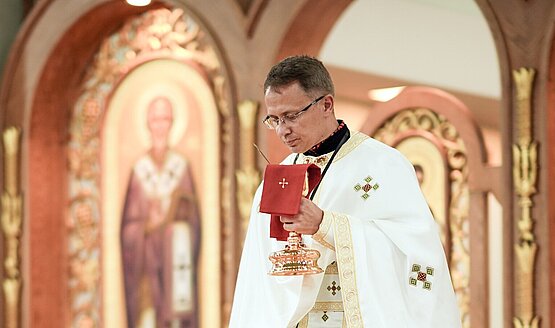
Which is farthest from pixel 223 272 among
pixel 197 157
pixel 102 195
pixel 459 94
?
pixel 459 94

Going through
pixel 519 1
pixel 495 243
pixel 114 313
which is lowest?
pixel 114 313

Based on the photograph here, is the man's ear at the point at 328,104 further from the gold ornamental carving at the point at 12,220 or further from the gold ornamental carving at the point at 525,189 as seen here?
the gold ornamental carving at the point at 12,220

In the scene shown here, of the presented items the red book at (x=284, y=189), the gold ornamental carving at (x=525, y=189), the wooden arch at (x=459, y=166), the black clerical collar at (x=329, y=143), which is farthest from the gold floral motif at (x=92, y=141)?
the red book at (x=284, y=189)

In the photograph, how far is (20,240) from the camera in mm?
6680

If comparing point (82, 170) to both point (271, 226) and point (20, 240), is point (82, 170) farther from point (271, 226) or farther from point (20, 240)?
point (271, 226)

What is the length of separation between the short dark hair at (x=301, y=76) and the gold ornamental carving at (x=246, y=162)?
226 centimetres

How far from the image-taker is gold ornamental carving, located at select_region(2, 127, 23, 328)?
6645 mm

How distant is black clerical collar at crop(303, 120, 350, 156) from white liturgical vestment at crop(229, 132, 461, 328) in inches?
0.9

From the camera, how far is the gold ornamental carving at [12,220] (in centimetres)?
664

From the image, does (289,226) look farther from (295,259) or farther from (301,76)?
(301,76)

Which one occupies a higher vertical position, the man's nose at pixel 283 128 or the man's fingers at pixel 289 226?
the man's nose at pixel 283 128

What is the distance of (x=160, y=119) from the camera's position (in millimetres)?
6320

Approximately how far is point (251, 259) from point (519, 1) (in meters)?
1.66

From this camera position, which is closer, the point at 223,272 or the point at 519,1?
the point at 519,1
